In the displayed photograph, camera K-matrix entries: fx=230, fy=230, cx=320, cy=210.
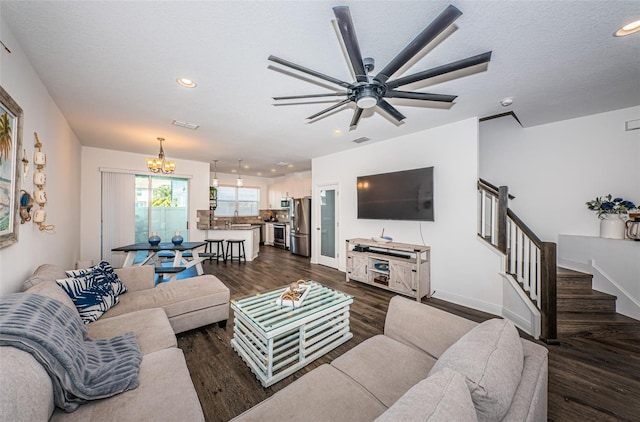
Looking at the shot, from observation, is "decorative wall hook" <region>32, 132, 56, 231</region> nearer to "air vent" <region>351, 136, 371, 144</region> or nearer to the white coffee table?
the white coffee table

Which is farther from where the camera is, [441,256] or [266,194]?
[266,194]

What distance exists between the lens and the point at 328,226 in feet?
18.5

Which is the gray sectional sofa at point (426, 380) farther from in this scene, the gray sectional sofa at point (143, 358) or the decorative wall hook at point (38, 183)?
the decorative wall hook at point (38, 183)

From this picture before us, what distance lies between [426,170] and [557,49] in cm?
196

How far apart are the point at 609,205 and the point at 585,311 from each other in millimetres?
1449

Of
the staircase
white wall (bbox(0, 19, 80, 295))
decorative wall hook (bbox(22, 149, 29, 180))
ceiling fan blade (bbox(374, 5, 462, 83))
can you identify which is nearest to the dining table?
white wall (bbox(0, 19, 80, 295))

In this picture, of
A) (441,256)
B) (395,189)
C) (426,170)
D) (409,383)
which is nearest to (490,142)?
(426,170)

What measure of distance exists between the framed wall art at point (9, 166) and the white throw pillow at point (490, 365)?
2671mm

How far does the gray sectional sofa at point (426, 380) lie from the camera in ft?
2.42

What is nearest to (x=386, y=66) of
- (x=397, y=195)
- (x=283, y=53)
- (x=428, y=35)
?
(x=428, y=35)

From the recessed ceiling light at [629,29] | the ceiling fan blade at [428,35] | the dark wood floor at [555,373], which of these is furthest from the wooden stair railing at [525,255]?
the ceiling fan blade at [428,35]

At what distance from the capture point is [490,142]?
4.15m

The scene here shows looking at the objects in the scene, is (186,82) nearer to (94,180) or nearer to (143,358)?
(143,358)

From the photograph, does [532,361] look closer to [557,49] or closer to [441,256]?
[557,49]
